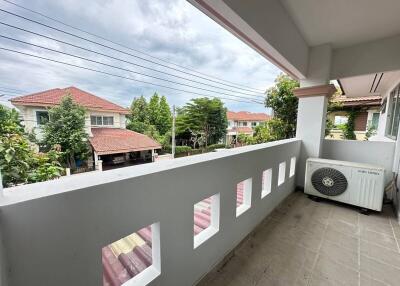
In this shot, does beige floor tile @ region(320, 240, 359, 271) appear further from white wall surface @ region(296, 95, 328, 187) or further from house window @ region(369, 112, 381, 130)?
house window @ region(369, 112, 381, 130)

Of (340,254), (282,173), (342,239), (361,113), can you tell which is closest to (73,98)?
(340,254)

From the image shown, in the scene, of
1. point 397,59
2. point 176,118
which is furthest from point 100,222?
point 397,59

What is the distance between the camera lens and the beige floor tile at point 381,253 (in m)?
1.74

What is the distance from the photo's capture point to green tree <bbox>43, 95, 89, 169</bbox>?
68 cm

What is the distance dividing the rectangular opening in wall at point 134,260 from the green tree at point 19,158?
1.84 ft

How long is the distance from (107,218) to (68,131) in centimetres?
43

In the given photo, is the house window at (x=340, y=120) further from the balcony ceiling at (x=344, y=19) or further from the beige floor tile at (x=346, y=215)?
the beige floor tile at (x=346, y=215)

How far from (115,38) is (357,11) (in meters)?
2.88

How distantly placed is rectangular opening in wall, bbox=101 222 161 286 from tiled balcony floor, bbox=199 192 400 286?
58cm

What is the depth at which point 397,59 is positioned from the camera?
2750 mm

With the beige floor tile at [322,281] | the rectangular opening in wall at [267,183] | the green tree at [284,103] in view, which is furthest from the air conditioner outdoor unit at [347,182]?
the beige floor tile at [322,281]

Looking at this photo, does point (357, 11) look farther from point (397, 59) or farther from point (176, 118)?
point (176, 118)

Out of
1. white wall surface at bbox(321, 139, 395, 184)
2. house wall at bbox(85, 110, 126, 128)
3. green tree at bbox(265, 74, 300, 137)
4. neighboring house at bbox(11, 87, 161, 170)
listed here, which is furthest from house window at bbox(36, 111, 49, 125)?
green tree at bbox(265, 74, 300, 137)

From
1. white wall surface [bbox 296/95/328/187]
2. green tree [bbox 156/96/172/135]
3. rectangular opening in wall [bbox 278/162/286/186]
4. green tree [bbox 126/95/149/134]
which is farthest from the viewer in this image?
white wall surface [bbox 296/95/328/187]
